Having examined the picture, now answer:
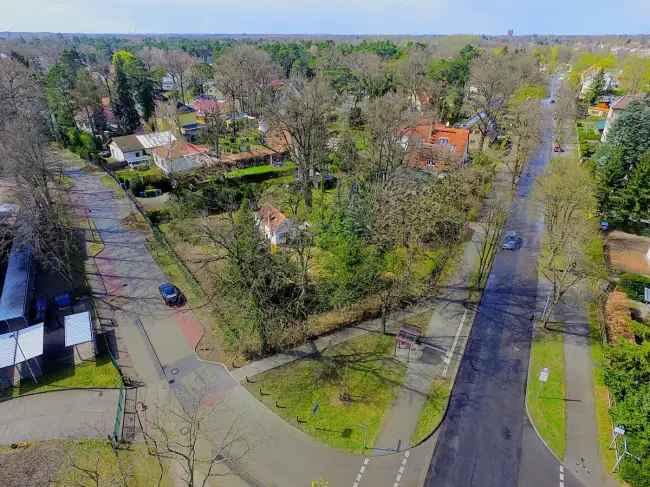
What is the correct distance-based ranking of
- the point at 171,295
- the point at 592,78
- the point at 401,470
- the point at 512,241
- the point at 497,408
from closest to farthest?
the point at 401,470 → the point at 497,408 → the point at 171,295 → the point at 512,241 → the point at 592,78

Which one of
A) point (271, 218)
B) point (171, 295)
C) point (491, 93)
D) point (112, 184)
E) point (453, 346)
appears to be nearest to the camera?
point (453, 346)

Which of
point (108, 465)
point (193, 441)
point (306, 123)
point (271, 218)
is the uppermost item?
point (306, 123)

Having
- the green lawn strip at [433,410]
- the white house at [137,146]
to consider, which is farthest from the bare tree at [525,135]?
the white house at [137,146]

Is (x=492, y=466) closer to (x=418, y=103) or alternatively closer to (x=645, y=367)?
(x=645, y=367)

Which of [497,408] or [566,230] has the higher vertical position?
[566,230]

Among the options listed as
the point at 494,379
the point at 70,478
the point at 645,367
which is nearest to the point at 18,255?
the point at 70,478

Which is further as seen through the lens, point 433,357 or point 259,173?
point 259,173

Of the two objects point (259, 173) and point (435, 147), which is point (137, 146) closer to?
point (259, 173)

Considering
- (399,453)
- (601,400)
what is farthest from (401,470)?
(601,400)
